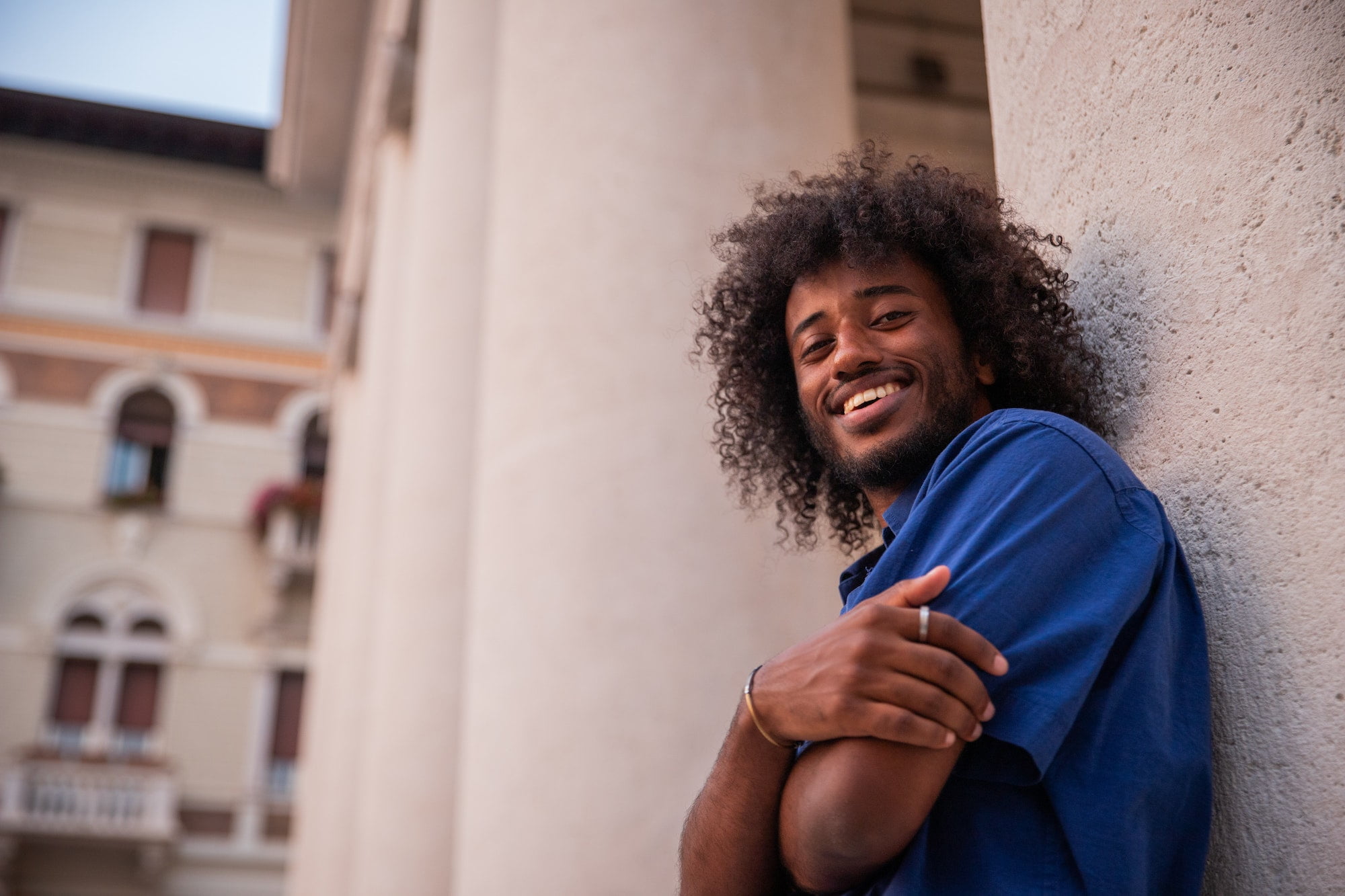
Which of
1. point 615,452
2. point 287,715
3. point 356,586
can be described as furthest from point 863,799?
point 287,715

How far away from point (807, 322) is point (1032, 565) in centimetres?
74

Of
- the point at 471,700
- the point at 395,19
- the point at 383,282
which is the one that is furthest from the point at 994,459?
the point at 383,282

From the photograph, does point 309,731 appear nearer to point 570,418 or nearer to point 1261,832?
point 570,418

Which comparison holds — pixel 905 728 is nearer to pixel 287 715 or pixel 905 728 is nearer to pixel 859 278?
pixel 859 278

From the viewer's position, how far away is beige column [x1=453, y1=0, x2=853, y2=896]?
3.33 metres

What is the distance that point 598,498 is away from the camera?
11.8 ft

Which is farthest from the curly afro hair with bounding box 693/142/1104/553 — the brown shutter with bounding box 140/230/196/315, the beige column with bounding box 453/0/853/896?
the brown shutter with bounding box 140/230/196/315

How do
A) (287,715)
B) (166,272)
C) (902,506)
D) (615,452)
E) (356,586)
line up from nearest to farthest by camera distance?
1. (902,506)
2. (615,452)
3. (356,586)
4. (287,715)
5. (166,272)

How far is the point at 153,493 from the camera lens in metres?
20.3

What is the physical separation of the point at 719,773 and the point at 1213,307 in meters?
0.80

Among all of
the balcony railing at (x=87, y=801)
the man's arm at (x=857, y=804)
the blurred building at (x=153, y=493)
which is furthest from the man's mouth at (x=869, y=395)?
the balcony railing at (x=87, y=801)

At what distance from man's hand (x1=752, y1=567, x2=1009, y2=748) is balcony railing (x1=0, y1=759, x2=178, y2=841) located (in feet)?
63.3

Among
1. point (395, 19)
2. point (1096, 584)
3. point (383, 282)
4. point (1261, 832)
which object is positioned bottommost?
point (1261, 832)

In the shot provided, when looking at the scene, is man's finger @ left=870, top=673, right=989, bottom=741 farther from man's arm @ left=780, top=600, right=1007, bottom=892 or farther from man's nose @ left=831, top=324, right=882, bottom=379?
man's nose @ left=831, top=324, right=882, bottom=379
